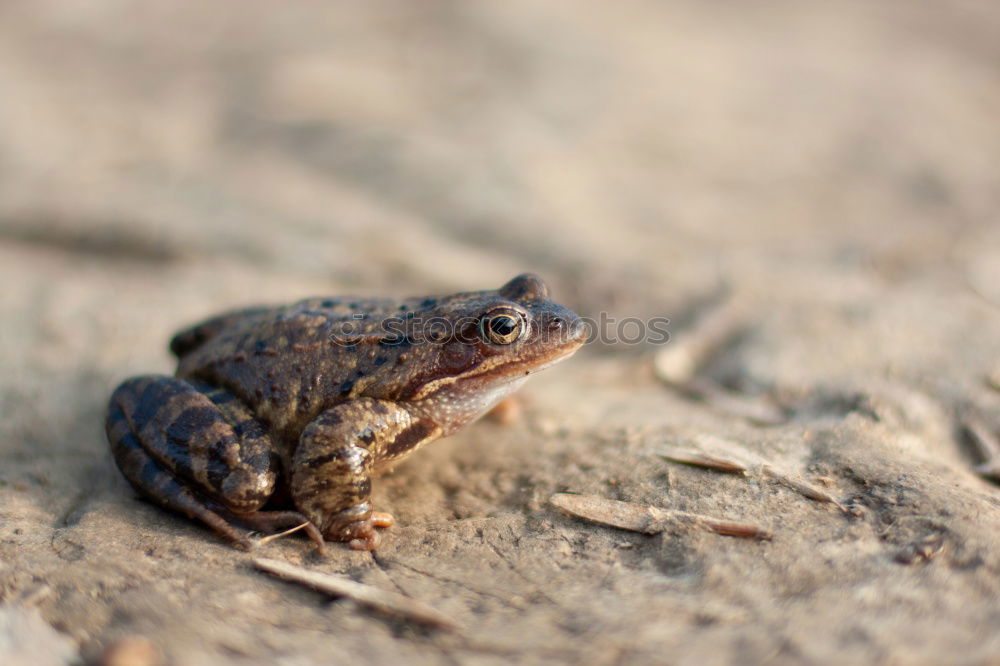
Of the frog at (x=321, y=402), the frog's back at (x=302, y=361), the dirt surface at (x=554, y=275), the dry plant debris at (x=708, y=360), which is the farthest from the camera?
the dry plant debris at (x=708, y=360)

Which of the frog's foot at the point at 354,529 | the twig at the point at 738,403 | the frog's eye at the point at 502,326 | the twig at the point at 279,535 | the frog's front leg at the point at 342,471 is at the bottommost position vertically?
the twig at the point at 279,535

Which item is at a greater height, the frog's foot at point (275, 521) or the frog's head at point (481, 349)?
the frog's head at point (481, 349)

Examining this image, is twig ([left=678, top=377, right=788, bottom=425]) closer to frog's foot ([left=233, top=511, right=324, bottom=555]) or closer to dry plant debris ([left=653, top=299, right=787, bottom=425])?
dry plant debris ([left=653, top=299, right=787, bottom=425])

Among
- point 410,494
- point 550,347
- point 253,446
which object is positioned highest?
point 550,347

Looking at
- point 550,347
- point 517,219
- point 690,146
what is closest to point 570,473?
point 550,347

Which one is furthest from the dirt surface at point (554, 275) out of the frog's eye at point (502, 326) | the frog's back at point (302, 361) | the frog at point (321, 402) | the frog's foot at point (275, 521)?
the frog's eye at point (502, 326)

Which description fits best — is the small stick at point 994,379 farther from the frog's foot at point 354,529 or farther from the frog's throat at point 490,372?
the frog's foot at point 354,529

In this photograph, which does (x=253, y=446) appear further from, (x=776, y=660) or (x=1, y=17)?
(x=1, y=17)
